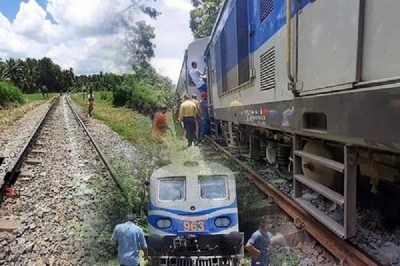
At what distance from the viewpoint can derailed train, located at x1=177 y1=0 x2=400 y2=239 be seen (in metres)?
2.46

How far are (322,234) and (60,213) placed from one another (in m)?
3.53

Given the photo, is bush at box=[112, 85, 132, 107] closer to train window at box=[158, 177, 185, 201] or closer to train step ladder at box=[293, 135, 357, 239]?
train window at box=[158, 177, 185, 201]

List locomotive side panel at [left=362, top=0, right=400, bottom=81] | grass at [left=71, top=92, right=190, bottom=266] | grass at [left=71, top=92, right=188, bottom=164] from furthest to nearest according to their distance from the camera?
grass at [left=71, top=92, right=188, bottom=164]
grass at [left=71, top=92, right=190, bottom=266]
locomotive side panel at [left=362, top=0, right=400, bottom=81]

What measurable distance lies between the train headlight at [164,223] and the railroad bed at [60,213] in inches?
42.7

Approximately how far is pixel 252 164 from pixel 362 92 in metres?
5.24

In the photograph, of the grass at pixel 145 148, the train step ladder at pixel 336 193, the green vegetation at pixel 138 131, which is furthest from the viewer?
the green vegetation at pixel 138 131

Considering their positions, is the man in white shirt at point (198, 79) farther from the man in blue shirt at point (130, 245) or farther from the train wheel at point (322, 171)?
the man in blue shirt at point (130, 245)

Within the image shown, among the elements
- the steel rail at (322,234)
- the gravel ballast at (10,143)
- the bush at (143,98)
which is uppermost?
the bush at (143,98)

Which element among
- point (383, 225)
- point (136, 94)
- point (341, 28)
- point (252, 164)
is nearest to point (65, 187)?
point (136, 94)

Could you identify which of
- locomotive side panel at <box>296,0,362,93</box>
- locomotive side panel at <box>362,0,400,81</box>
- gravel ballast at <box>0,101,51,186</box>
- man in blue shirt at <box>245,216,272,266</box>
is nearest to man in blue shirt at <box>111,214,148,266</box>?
man in blue shirt at <box>245,216,272,266</box>

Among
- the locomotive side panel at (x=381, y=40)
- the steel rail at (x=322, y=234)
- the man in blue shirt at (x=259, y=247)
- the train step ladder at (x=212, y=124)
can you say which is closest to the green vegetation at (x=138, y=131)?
the steel rail at (x=322, y=234)

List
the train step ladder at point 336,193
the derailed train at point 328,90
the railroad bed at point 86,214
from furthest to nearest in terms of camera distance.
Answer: the railroad bed at point 86,214 → the train step ladder at point 336,193 → the derailed train at point 328,90

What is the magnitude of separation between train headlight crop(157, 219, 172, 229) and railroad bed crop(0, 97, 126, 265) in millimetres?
1084

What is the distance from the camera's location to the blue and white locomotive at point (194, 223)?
11.8 feet
